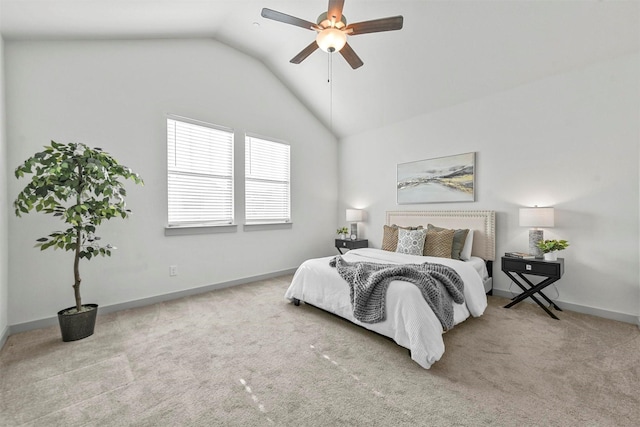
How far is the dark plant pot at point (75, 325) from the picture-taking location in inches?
99.1

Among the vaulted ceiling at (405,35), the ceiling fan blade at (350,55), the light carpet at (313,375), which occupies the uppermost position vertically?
the vaulted ceiling at (405,35)

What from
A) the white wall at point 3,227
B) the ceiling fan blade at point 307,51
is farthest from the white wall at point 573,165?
the white wall at point 3,227

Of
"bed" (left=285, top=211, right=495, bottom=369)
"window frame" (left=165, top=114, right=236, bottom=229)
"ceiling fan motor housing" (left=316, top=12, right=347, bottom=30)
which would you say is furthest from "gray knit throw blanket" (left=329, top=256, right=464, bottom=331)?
"window frame" (left=165, top=114, right=236, bottom=229)

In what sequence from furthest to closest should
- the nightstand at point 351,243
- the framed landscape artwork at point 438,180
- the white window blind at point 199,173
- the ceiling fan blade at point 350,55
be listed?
the nightstand at point 351,243 < the framed landscape artwork at point 438,180 < the white window blind at point 199,173 < the ceiling fan blade at point 350,55

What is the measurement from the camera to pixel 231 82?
4328 millimetres

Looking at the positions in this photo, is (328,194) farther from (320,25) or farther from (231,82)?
(320,25)

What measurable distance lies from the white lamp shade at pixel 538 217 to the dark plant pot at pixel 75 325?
471cm

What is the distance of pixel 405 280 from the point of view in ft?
7.86

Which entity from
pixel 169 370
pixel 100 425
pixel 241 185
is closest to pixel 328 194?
pixel 241 185

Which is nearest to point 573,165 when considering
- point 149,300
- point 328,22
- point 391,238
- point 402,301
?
point 391,238

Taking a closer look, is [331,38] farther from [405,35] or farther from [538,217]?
[538,217]

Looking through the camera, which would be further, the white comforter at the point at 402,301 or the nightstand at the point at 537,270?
the nightstand at the point at 537,270

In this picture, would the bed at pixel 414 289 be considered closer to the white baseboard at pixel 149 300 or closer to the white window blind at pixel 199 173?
the white baseboard at pixel 149 300

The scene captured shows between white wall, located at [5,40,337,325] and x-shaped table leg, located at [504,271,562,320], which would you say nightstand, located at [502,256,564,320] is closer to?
x-shaped table leg, located at [504,271,562,320]
